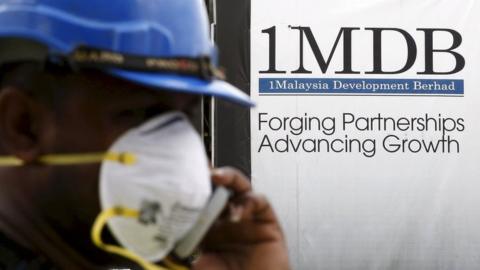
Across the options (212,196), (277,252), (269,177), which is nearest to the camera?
(212,196)

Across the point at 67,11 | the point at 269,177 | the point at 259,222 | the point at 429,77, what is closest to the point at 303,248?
the point at 269,177

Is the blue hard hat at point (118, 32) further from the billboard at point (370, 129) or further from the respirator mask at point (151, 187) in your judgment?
the billboard at point (370, 129)

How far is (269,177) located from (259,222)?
3257 millimetres

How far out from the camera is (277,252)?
148 centimetres

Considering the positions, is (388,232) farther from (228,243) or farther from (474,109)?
(228,243)

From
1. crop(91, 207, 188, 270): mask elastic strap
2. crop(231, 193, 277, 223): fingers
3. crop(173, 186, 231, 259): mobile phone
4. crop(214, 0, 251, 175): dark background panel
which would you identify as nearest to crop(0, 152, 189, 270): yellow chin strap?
crop(91, 207, 188, 270): mask elastic strap

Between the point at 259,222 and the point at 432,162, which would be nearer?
the point at 259,222

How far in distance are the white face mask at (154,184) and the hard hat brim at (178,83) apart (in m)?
0.08

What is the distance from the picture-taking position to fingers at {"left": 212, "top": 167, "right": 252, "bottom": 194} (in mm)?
1419

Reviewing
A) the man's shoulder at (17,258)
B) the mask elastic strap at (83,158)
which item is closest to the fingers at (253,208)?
the mask elastic strap at (83,158)

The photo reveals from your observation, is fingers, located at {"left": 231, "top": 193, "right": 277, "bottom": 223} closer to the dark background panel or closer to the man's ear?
the man's ear

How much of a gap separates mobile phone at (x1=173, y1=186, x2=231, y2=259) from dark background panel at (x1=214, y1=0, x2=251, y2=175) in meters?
3.26

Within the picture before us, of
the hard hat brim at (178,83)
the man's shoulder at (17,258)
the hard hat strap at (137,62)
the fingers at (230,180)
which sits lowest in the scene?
the man's shoulder at (17,258)

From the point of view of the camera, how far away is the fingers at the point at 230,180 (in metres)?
1.42
